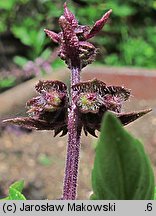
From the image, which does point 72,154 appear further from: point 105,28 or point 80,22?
point 105,28

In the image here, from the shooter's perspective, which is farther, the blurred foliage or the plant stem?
the blurred foliage

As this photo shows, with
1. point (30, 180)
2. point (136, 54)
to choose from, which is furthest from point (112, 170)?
point (136, 54)

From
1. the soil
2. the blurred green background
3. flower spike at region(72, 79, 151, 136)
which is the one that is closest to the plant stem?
flower spike at region(72, 79, 151, 136)

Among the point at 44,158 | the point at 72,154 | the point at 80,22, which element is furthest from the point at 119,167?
the point at 80,22

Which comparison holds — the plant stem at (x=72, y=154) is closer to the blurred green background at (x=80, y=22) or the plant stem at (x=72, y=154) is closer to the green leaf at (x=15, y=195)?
the green leaf at (x=15, y=195)

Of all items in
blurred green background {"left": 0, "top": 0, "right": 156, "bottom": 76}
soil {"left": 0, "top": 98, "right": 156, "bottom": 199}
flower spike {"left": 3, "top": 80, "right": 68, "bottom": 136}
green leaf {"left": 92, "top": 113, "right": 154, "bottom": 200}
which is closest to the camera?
green leaf {"left": 92, "top": 113, "right": 154, "bottom": 200}

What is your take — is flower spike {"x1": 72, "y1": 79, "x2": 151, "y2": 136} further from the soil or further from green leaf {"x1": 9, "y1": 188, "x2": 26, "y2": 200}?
the soil

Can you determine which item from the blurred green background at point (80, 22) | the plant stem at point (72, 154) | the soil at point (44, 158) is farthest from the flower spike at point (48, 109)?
the blurred green background at point (80, 22)
